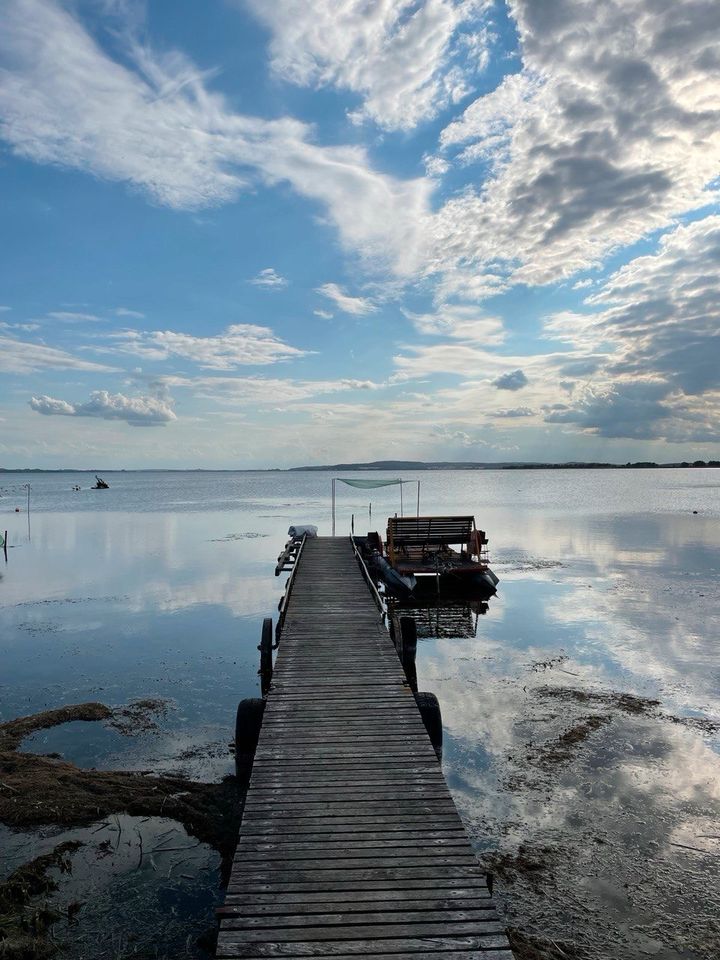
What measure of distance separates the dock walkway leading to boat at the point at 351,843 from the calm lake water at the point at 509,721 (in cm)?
179

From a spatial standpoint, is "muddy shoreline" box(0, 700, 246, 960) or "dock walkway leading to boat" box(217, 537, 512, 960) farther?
"muddy shoreline" box(0, 700, 246, 960)

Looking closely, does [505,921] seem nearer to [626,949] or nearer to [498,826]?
[626,949]

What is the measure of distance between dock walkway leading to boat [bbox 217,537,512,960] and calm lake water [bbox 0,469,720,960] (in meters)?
1.79

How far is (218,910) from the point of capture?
498 centimetres

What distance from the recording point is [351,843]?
6.05m

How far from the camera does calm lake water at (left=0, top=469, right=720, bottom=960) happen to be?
23.9 ft

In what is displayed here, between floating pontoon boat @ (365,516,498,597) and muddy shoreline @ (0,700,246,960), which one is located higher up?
floating pontoon boat @ (365,516,498,597)

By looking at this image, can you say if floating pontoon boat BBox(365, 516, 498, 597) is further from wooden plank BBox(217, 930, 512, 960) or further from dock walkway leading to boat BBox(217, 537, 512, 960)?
wooden plank BBox(217, 930, 512, 960)

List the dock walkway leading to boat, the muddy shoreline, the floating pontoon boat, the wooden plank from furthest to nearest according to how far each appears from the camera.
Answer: the floating pontoon boat, the muddy shoreline, the dock walkway leading to boat, the wooden plank

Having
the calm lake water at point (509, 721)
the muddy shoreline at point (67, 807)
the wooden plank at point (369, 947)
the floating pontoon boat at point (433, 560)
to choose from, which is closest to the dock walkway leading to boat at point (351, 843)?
the wooden plank at point (369, 947)

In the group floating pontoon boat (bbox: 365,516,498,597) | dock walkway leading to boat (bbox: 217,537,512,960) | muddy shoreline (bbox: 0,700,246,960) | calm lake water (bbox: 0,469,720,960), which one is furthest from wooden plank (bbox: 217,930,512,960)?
floating pontoon boat (bbox: 365,516,498,597)

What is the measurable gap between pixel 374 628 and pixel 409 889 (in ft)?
28.9

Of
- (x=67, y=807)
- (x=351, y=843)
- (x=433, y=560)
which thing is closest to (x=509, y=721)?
(x=351, y=843)

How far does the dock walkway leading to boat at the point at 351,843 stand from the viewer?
15.9 feet
